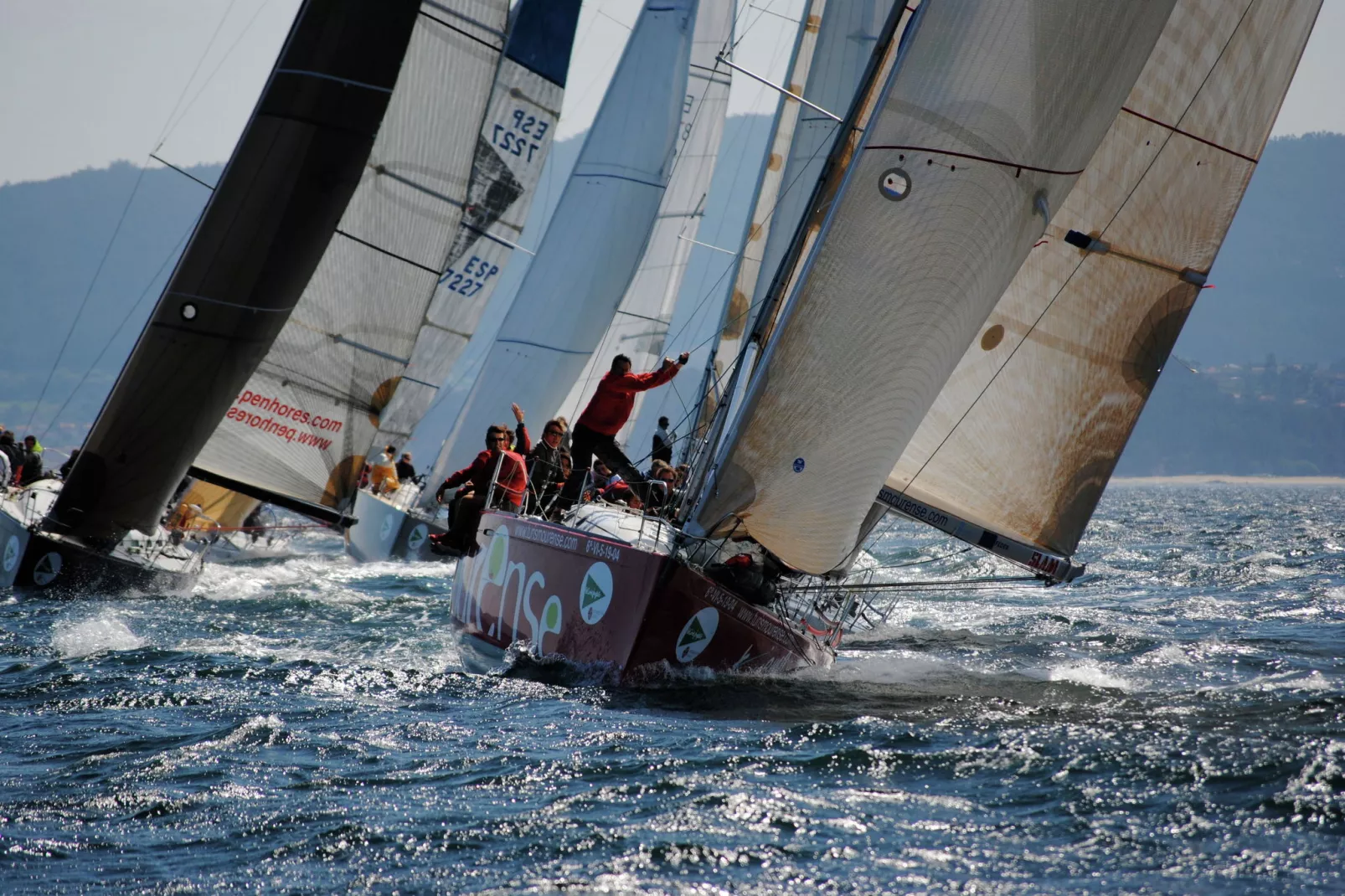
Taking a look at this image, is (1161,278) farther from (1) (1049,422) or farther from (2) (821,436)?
(2) (821,436)

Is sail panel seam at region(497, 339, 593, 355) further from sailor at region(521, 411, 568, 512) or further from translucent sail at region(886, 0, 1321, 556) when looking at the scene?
translucent sail at region(886, 0, 1321, 556)

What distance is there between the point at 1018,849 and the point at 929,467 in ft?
14.0

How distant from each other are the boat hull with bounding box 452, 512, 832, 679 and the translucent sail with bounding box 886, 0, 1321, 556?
1630 millimetres

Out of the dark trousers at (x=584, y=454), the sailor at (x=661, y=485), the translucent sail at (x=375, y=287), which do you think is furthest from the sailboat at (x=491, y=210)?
the sailor at (x=661, y=485)

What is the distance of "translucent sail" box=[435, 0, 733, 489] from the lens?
15.0 m

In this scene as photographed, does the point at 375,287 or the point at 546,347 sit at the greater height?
the point at 546,347

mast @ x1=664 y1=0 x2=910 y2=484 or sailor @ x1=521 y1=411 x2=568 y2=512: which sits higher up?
mast @ x1=664 y1=0 x2=910 y2=484

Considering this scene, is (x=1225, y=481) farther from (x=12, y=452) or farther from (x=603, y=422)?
(x=603, y=422)

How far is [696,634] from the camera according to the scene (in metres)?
6.10

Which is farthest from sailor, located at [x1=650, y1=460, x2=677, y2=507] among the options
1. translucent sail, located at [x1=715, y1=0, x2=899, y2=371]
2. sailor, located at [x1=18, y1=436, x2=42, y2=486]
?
sailor, located at [x1=18, y1=436, x2=42, y2=486]

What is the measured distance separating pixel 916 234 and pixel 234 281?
464 cm

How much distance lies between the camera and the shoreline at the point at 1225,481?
452 ft

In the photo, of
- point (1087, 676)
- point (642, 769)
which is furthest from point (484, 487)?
point (642, 769)

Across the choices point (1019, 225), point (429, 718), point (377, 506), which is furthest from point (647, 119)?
point (429, 718)
